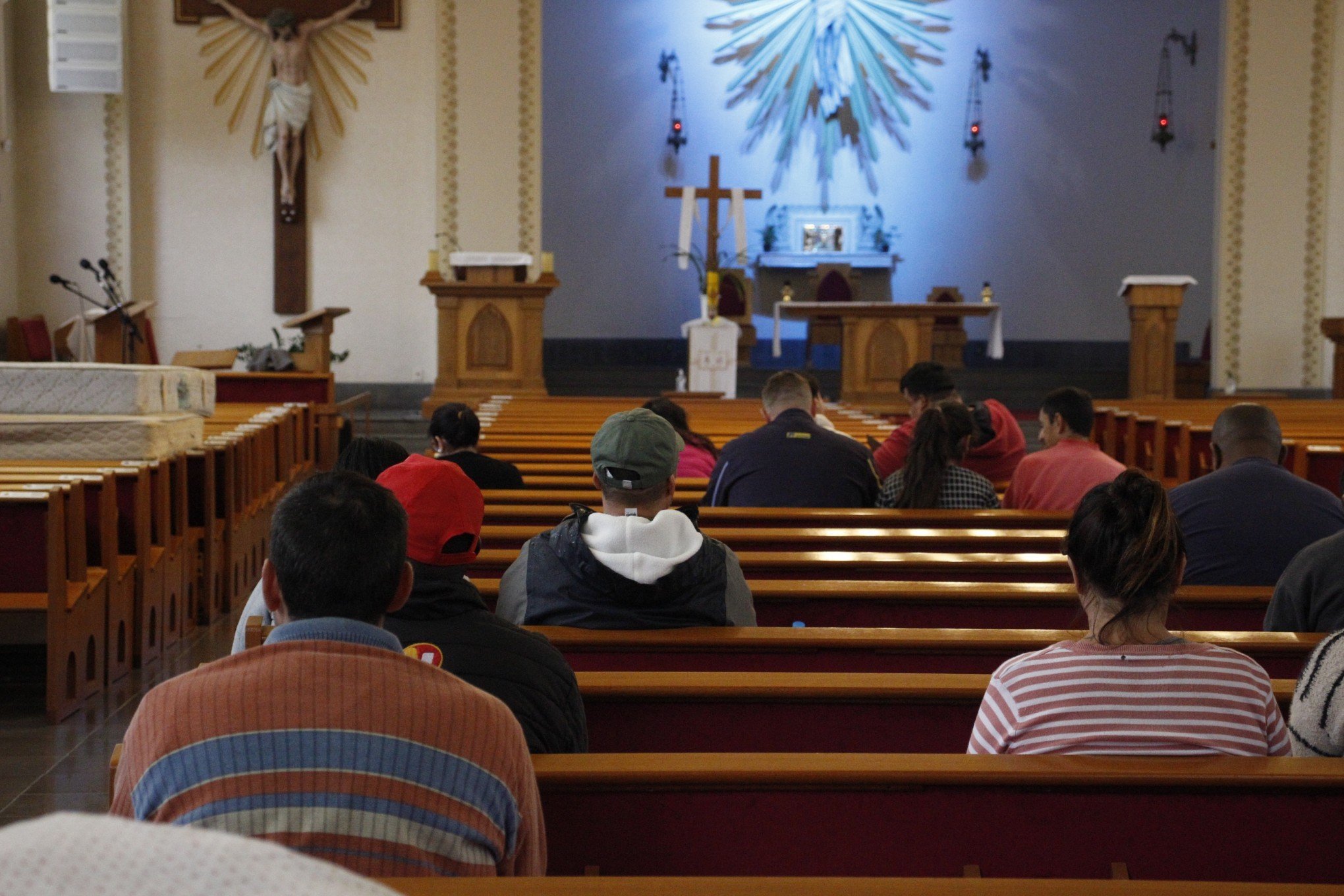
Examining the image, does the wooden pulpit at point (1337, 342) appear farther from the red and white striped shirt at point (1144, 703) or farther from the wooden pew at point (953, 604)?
the red and white striped shirt at point (1144, 703)

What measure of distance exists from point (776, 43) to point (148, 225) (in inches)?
268

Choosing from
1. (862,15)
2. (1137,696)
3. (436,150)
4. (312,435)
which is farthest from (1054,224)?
(1137,696)

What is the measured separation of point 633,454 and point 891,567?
0.86 meters

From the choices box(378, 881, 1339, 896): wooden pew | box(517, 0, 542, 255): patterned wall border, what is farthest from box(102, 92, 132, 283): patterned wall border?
box(378, 881, 1339, 896): wooden pew

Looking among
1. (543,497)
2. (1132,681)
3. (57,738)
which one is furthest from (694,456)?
(1132,681)

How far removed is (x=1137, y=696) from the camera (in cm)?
177

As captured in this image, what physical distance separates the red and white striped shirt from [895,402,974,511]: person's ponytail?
2384mm

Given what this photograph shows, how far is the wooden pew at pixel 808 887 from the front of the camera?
1.21 metres

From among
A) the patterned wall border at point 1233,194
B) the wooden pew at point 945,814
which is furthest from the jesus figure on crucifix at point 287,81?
the wooden pew at point 945,814

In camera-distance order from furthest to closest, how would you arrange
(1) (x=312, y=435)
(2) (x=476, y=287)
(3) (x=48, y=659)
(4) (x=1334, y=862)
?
(2) (x=476, y=287) < (1) (x=312, y=435) < (3) (x=48, y=659) < (4) (x=1334, y=862)

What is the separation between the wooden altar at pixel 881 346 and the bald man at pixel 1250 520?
24.9 feet

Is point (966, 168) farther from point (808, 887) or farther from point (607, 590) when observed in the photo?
point (808, 887)

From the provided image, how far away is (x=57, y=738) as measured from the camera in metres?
3.73

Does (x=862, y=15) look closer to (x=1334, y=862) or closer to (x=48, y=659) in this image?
(x=48, y=659)
